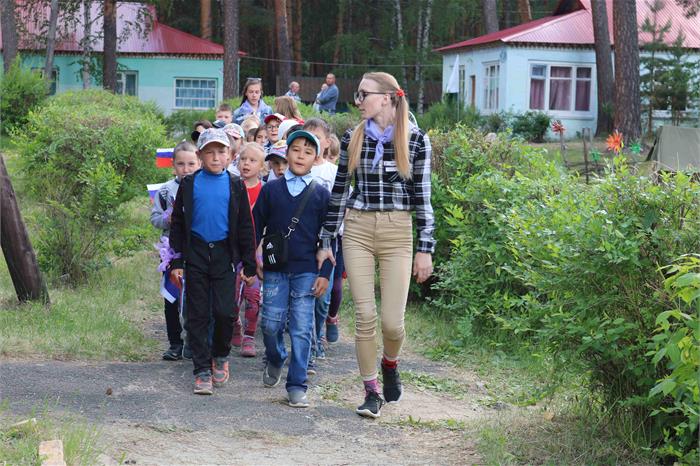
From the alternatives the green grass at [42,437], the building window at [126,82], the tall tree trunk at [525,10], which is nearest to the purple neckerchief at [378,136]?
the green grass at [42,437]

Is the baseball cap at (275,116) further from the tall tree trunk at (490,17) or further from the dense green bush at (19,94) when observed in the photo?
the tall tree trunk at (490,17)


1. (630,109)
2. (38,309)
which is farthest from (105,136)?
(630,109)

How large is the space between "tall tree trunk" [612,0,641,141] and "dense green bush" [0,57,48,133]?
617 inches

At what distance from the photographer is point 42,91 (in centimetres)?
2659

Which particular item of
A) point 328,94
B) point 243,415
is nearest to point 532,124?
point 328,94

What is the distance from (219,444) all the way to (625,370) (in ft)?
7.17

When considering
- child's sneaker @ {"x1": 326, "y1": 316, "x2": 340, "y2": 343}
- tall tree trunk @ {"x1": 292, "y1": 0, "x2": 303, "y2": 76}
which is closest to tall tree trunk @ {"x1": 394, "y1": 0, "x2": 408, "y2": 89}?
tall tree trunk @ {"x1": 292, "y1": 0, "x2": 303, "y2": 76}

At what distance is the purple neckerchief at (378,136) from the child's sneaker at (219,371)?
1841 mm

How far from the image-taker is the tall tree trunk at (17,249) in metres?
8.15

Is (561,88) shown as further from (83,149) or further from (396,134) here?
(396,134)

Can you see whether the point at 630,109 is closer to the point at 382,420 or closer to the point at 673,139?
the point at 673,139

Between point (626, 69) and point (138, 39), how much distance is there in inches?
939

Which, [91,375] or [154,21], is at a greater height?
[154,21]

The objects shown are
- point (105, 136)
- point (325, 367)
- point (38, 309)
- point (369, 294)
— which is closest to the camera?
point (369, 294)
